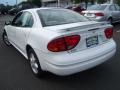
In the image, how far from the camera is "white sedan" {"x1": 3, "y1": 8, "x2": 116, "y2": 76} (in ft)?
12.3

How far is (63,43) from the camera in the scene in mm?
3770

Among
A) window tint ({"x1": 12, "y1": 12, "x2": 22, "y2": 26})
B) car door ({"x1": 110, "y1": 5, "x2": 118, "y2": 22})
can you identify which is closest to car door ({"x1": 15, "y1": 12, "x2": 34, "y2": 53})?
window tint ({"x1": 12, "y1": 12, "x2": 22, "y2": 26})

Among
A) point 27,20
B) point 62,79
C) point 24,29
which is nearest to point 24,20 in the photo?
point 27,20

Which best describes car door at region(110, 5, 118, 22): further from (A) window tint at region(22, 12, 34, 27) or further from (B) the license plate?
(B) the license plate

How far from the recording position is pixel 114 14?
1244 cm

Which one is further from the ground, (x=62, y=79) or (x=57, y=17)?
(x=57, y=17)

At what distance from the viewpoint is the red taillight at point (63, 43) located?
3.75 metres

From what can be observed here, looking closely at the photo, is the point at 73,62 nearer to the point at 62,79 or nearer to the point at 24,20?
the point at 62,79

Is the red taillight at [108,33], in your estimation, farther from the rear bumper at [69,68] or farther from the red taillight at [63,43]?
the red taillight at [63,43]

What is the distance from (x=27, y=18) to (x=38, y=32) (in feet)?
3.37

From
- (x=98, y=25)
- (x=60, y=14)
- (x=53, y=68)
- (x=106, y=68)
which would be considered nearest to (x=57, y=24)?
(x=60, y=14)

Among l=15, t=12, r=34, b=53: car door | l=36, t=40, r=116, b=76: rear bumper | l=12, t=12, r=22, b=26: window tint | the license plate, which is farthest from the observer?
l=12, t=12, r=22, b=26: window tint

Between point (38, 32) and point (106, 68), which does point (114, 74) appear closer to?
point (106, 68)

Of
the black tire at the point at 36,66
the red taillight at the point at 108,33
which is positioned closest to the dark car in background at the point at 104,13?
the red taillight at the point at 108,33
